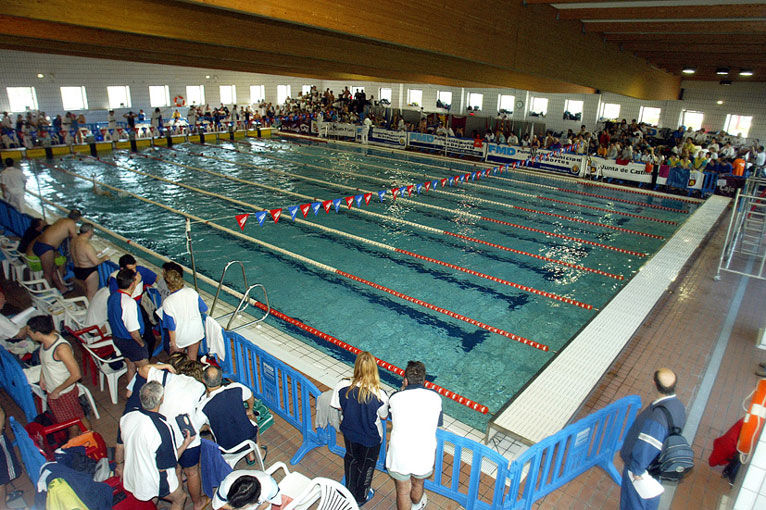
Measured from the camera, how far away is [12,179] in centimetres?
854

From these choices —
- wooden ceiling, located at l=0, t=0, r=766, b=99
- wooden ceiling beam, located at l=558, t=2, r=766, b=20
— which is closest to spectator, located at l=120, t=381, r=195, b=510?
wooden ceiling, located at l=0, t=0, r=766, b=99

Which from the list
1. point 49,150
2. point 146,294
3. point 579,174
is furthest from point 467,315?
point 49,150

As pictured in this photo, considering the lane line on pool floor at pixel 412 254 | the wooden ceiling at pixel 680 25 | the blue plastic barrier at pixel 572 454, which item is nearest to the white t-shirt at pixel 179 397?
the blue plastic barrier at pixel 572 454

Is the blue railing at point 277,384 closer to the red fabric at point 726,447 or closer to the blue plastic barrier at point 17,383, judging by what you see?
the blue plastic barrier at point 17,383

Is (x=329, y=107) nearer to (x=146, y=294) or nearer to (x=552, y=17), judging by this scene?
(x=552, y=17)

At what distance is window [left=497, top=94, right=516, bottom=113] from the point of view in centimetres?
2486

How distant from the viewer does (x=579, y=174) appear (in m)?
16.1

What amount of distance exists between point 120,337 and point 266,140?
20.0m

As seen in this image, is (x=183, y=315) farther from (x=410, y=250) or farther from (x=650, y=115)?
(x=650, y=115)

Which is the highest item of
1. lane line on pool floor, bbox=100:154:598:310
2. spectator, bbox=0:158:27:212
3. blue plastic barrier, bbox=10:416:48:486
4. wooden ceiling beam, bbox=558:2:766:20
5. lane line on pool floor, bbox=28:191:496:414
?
wooden ceiling beam, bbox=558:2:766:20

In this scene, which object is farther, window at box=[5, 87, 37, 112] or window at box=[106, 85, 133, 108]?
window at box=[106, 85, 133, 108]

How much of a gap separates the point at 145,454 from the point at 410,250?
6.71 metres

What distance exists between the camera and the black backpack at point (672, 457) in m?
2.72

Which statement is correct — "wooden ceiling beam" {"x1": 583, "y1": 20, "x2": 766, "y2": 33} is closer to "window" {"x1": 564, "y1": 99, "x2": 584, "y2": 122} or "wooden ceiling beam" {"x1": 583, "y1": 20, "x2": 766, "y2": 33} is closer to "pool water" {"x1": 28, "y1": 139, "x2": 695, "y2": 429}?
"pool water" {"x1": 28, "y1": 139, "x2": 695, "y2": 429}
